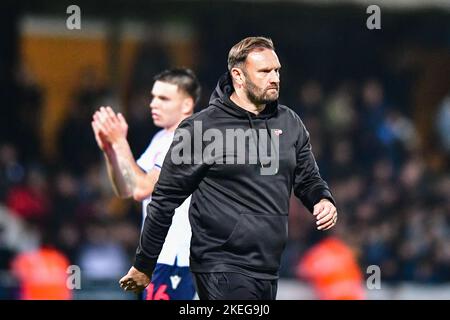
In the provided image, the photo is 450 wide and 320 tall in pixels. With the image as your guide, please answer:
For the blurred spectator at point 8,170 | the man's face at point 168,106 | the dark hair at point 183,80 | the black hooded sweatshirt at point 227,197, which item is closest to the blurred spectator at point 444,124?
the blurred spectator at point 8,170

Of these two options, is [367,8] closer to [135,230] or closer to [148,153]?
[135,230]

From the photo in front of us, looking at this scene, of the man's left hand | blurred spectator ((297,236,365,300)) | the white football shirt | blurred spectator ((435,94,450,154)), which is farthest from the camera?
blurred spectator ((435,94,450,154))

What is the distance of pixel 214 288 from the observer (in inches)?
235

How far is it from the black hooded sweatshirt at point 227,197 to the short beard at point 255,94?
3.1 inches

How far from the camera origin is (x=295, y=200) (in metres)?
13.5

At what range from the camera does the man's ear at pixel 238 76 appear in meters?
6.04

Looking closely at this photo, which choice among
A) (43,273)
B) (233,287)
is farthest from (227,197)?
(43,273)

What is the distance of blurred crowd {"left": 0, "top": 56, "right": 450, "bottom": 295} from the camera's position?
1308 cm

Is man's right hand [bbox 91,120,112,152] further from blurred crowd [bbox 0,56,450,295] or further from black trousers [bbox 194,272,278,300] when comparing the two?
blurred crowd [bbox 0,56,450,295]

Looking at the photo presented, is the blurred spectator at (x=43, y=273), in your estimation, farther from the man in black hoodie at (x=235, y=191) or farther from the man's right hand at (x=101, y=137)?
the man in black hoodie at (x=235, y=191)

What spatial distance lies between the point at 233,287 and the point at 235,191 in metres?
0.50

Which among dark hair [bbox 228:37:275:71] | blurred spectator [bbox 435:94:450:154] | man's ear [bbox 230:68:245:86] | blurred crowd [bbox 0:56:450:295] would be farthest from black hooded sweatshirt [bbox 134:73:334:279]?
blurred spectator [bbox 435:94:450:154]

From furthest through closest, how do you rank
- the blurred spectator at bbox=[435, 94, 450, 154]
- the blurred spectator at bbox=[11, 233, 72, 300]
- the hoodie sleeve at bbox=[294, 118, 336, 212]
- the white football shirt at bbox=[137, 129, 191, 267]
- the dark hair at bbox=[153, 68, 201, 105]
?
the blurred spectator at bbox=[435, 94, 450, 154]
the blurred spectator at bbox=[11, 233, 72, 300]
the dark hair at bbox=[153, 68, 201, 105]
the white football shirt at bbox=[137, 129, 191, 267]
the hoodie sleeve at bbox=[294, 118, 336, 212]
